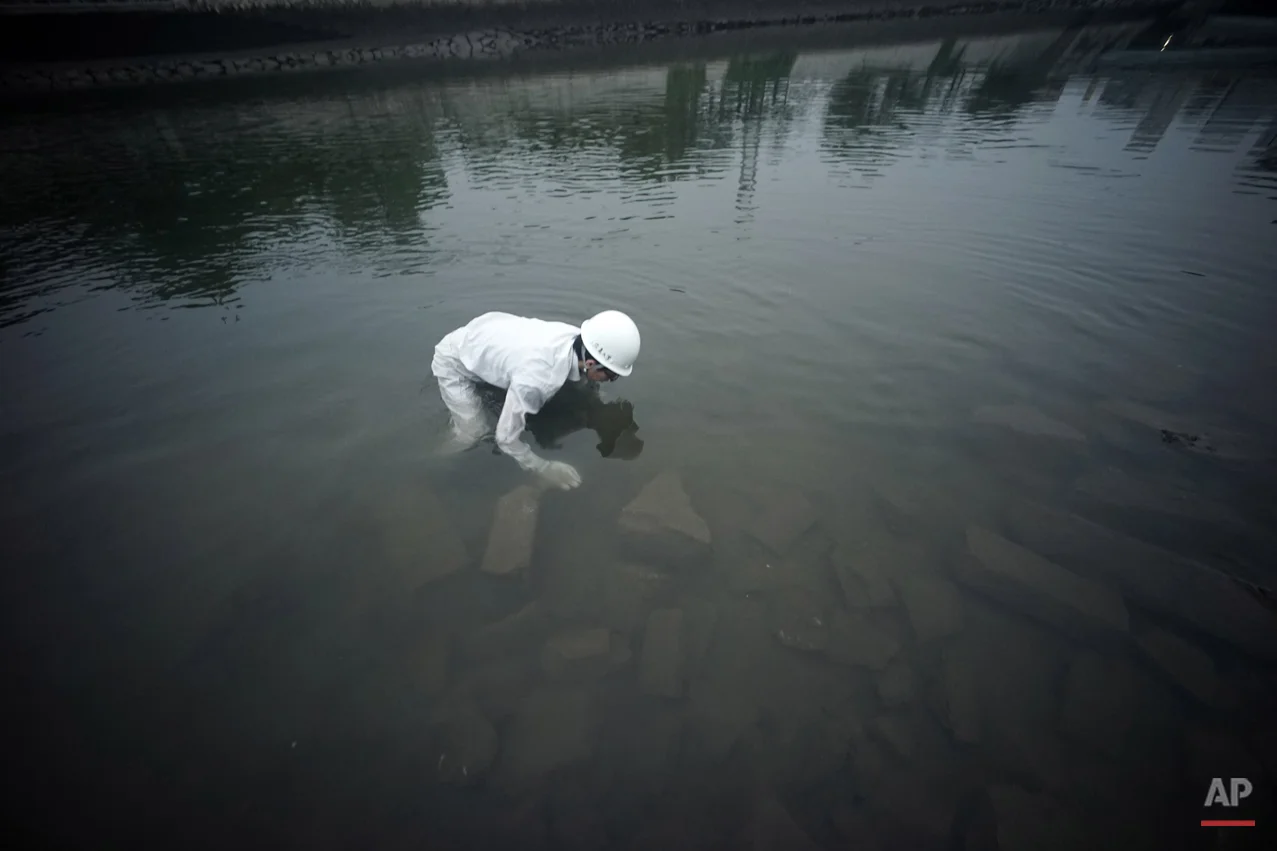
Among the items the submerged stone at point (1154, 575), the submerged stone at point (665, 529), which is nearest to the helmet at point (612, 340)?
the submerged stone at point (665, 529)

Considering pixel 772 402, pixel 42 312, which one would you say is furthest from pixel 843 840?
pixel 42 312

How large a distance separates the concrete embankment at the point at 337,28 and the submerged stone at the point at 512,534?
41398 millimetres

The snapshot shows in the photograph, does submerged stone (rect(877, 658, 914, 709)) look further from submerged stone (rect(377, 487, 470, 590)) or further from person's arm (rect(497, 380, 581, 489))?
submerged stone (rect(377, 487, 470, 590))

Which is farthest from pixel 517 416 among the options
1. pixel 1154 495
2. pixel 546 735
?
pixel 1154 495

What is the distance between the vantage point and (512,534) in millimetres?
4227

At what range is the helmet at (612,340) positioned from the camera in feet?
14.9

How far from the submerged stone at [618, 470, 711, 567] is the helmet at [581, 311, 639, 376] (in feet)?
3.76

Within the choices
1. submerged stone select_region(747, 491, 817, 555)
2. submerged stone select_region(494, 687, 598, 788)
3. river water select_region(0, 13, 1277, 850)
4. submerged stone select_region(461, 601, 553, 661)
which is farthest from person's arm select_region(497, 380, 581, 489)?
submerged stone select_region(494, 687, 598, 788)

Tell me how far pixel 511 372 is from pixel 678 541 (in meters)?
2.07

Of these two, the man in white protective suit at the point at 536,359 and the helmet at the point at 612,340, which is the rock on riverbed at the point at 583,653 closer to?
the man in white protective suit at the point at 536,359

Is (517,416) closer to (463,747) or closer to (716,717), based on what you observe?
(463,747)

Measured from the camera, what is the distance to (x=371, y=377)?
6207 millimetres

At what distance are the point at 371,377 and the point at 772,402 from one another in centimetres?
466

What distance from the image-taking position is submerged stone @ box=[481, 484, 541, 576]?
407 centimetres
